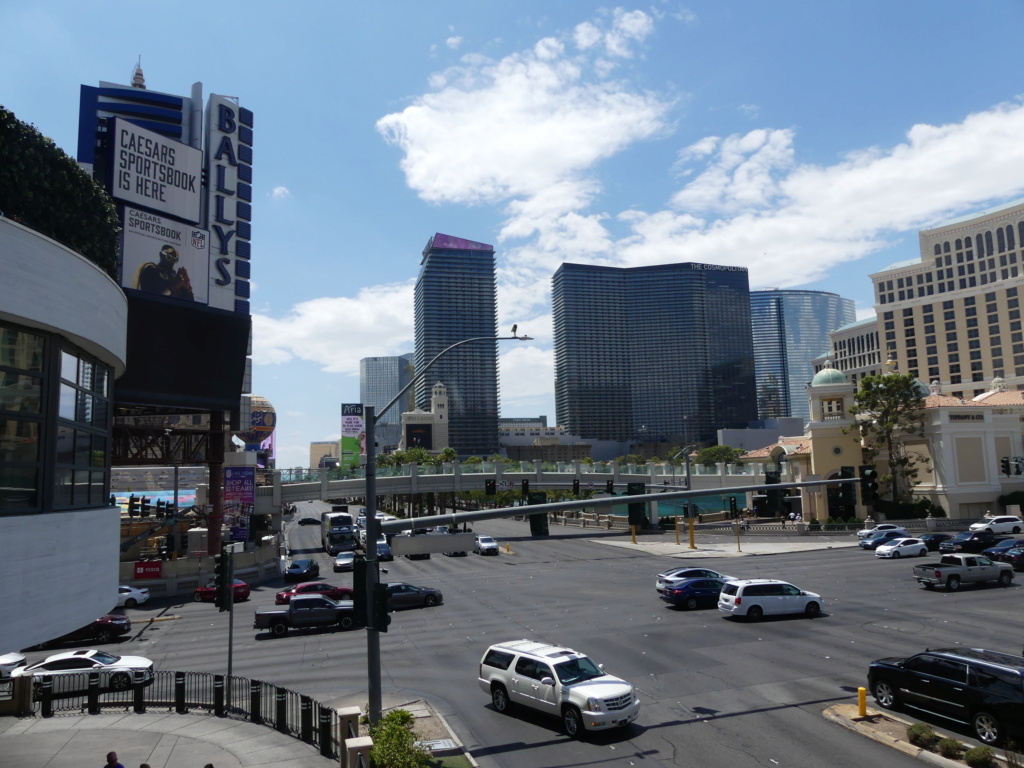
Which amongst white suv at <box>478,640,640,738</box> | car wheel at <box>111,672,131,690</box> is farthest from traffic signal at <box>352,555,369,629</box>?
car wheel at <box>111,672,131,690</box>

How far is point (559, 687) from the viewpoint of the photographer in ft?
51.5

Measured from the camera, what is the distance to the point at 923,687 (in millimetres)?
A: 15586

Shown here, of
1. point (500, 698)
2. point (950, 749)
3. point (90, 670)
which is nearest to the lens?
point (950, 749)

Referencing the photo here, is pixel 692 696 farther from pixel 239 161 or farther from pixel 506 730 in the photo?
pixel 239 161

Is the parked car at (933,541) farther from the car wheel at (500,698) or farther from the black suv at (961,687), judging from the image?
the car wheel at (500,698)

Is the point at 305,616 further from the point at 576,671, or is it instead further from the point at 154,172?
the point at 154,172

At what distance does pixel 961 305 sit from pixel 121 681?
145527 millimetres

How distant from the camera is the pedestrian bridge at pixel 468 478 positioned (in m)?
69.2

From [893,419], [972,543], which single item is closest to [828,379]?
[893,419]

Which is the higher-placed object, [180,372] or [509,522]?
[180,372]

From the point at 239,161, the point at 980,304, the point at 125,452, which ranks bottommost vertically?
the point at 125,452

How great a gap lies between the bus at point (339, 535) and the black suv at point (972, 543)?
4331 centimetres

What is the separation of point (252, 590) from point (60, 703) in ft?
76.4

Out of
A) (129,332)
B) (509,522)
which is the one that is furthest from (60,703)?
(509,522)
